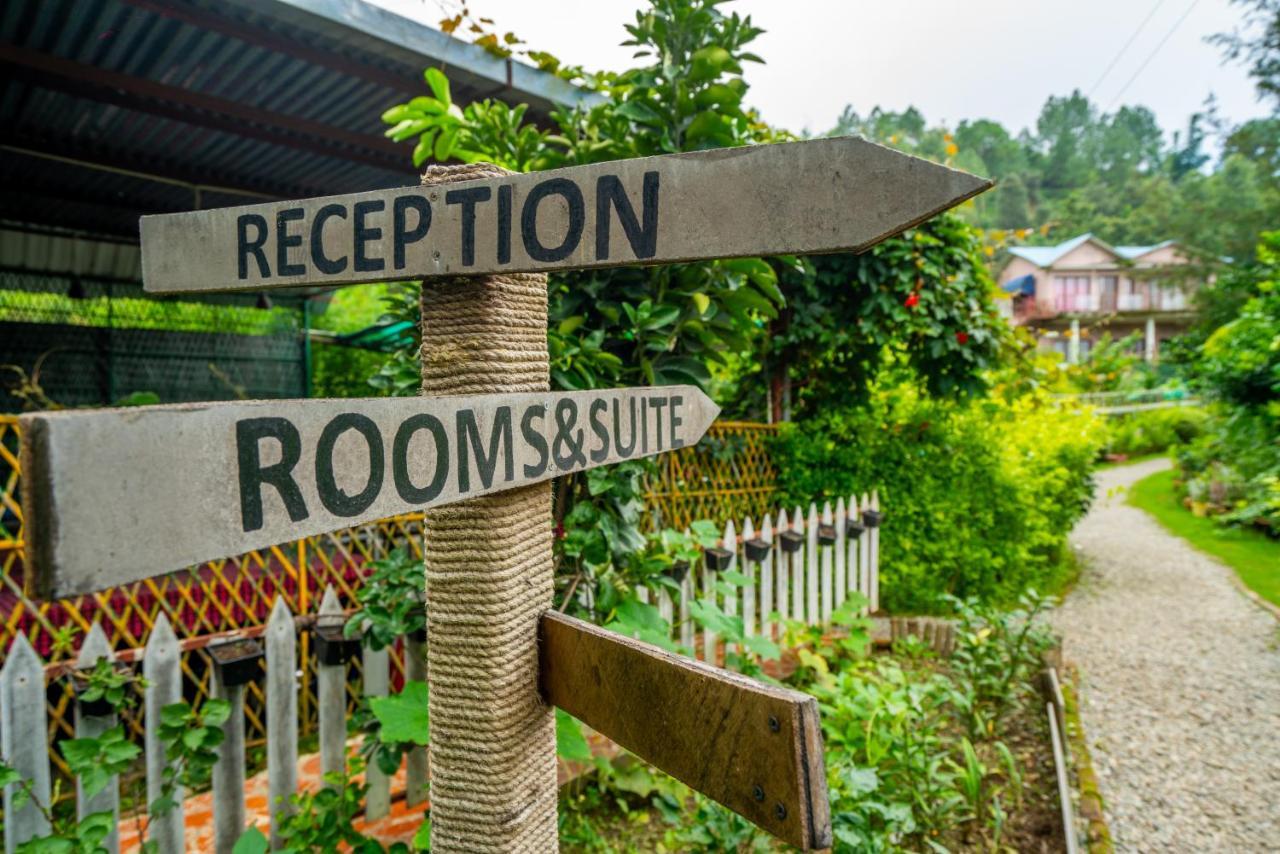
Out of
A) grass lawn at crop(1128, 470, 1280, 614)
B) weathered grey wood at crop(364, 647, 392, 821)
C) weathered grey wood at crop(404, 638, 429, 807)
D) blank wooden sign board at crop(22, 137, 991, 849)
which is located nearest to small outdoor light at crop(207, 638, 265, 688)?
weathered grey wood at crop(364, 647, 392, 821)

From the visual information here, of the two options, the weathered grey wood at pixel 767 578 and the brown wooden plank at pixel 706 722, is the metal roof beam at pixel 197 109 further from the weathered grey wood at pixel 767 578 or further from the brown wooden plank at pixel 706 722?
the brown wooden plank at pixel 706 722

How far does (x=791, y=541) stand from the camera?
423 centimetres

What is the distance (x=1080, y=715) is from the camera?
A: 4.33 m

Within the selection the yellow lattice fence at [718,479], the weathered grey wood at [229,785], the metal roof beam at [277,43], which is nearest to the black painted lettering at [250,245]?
the weathered grey wood at [229,785]

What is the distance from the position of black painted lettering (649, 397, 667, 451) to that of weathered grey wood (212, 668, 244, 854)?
6.03 ft

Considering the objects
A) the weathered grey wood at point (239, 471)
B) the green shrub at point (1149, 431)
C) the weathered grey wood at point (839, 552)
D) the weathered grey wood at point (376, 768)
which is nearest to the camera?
the weathered grey wood at point (239, 471)

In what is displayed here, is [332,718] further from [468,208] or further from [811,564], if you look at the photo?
[811,564]

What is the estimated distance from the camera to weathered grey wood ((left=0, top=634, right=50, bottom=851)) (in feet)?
6.35

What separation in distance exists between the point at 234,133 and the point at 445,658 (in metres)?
4.98

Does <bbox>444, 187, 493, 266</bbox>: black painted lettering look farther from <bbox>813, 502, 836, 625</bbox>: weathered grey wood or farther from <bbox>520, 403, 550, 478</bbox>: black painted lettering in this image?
<bbox>813, 502, 836, 625</bbox>: weathered grey wood

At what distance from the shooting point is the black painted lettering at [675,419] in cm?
139

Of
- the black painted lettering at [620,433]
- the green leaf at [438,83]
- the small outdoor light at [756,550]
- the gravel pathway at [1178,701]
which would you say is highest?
the green leaf at [438,83]

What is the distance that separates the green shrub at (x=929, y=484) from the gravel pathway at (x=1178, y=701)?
3.14 feet

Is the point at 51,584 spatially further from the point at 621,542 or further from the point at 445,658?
the point at 621,542
